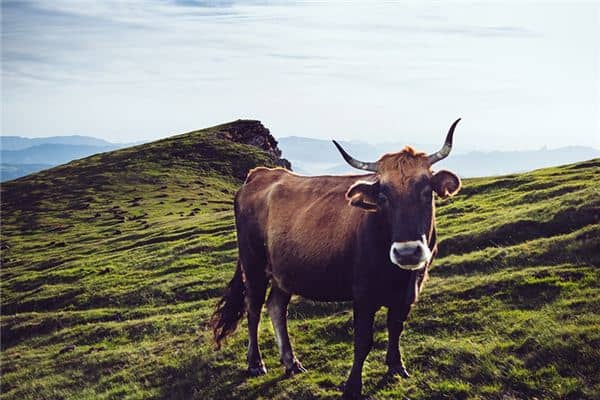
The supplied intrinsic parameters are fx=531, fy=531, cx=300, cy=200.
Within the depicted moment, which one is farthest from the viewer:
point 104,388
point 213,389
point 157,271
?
point 157,271

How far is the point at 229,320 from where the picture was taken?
13.9 meters

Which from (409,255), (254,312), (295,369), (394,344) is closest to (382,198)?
Result: (409,255)

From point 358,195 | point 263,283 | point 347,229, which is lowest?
point 263,283

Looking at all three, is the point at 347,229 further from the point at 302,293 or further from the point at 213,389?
the point at 213,389

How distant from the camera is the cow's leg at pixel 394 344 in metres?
10.5

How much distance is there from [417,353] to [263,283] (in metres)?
3.97

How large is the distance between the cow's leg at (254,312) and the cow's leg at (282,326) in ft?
1.25

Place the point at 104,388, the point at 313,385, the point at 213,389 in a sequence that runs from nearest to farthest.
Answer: the point at 313,385, the point at 213,389, the point at 104,388

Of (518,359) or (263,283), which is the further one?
(263,283)

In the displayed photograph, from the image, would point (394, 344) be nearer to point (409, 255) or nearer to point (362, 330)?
point (362, 330)

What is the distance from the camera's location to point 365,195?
9320 millimetres

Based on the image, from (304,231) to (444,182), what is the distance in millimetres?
3399

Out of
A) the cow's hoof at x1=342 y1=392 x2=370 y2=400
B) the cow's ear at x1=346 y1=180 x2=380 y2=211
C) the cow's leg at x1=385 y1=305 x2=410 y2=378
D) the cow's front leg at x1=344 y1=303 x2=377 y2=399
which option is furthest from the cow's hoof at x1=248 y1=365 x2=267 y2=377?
the cow's ear at x1=346 y1=180 x2=380 y2=211

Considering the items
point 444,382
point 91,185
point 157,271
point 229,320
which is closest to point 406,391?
point 444,382
